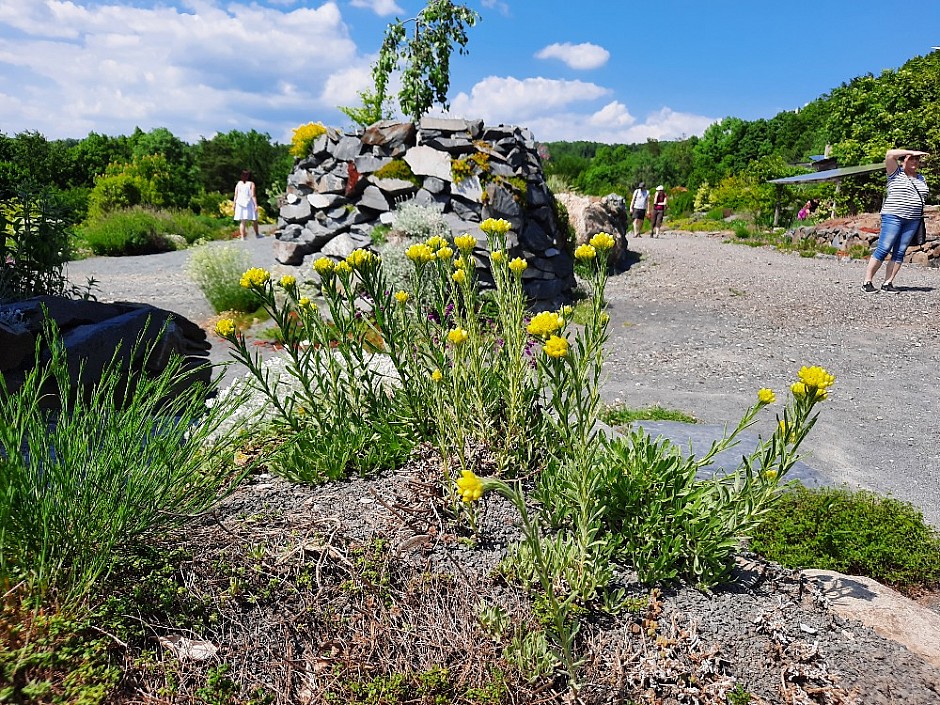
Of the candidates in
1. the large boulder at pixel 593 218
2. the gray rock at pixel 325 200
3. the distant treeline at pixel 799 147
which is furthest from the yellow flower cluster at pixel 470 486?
the distant treeline at pixel 799 147

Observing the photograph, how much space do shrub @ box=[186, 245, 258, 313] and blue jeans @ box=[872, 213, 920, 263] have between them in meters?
9.32

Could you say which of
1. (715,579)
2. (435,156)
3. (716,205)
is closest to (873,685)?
(715,579)

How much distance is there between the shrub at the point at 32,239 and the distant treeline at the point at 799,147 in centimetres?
1012

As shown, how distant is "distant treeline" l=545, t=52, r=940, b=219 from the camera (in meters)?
16.6

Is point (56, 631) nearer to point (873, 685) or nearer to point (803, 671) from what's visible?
point (803, 671)

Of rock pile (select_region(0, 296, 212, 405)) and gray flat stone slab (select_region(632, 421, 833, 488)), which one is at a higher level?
rock pile (select_region(0, 296, 212, 405))

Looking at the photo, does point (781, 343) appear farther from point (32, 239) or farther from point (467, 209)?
point (32, 239)

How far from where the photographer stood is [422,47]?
12094 millimetres

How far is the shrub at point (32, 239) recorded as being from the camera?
4.54 metres

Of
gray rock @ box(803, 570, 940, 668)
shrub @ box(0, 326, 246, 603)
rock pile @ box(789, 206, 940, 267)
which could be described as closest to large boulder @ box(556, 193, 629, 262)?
rock pile @ box(789, 206, 940, 267)

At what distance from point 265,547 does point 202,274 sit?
20.9ft

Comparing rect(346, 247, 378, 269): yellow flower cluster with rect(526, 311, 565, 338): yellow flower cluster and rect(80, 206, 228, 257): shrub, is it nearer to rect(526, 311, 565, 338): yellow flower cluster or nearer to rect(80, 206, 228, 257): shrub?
rect(526, 311, 565, 338): yellow flower cluster

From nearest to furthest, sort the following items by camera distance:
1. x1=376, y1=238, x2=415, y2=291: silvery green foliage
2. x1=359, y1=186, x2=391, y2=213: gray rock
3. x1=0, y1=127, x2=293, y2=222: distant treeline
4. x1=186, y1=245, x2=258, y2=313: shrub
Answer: x1=376, y1=238, x2=415, y2=291: silvery green foliage → x1=186, y1=245, x2=258, y2=313: shrub → x1=359, y1=186, x2=391, y2=213: gray rock → x1=0, y1=127, x2=293, y2=222: distant treeline

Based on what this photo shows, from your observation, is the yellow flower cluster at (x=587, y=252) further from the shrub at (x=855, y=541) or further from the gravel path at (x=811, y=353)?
the shrub at (x=855, y=541)
